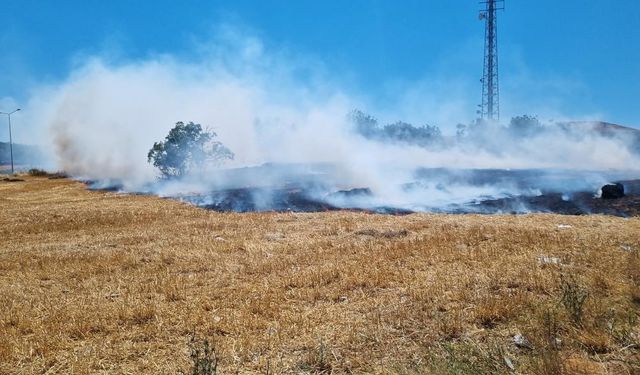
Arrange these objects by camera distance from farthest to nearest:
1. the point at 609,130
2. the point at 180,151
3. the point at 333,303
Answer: the point at 609,130 < the point at 180,151 < the point at 333,303

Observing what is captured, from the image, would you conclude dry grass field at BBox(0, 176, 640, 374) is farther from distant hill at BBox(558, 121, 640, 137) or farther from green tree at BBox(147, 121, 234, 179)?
distant hill at BBox(558, 121, 640, 137)

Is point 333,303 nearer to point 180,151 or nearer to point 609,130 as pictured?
point 180,151

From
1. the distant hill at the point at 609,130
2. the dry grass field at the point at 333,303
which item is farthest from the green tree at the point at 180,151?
the distant hill at the point at 609,130

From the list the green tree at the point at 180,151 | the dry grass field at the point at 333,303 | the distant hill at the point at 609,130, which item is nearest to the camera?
the dry grass field at the point at 333,303

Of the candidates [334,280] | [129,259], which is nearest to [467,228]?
[334,280]

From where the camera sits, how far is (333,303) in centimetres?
709

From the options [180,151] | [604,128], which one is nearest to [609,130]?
[604,128]

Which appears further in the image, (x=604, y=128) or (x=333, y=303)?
(x=604, y=128)

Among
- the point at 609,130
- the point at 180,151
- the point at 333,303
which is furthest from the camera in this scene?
the point at 609,130

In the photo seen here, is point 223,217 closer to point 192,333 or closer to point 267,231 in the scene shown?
point 267,231

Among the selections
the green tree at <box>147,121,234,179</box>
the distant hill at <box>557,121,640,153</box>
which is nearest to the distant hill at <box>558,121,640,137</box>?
the distant hill at <box>557,121,640,153</box>

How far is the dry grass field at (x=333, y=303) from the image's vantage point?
4871 mm

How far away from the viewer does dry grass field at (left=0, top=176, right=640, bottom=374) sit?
4871 mm

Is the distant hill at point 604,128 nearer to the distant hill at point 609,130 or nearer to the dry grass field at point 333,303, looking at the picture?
the distant hill at point 609,130
